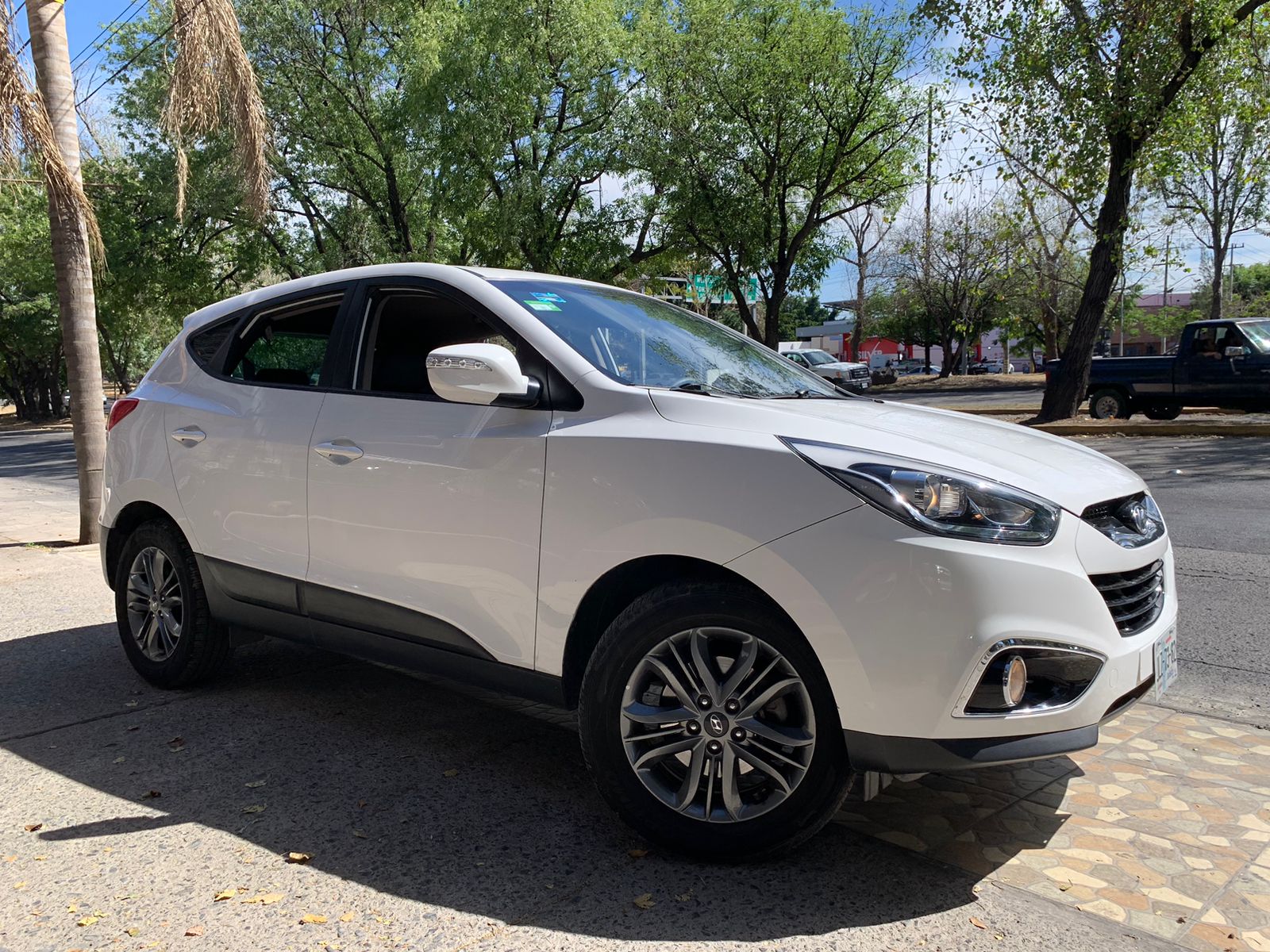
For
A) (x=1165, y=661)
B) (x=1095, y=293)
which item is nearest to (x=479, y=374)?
(x=1165, y=661)

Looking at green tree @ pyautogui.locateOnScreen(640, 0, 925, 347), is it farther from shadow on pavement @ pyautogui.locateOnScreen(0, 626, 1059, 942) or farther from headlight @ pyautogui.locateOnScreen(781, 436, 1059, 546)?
headlight @ pyautogui.locateOnScreen(781, 436, 1059, 546)

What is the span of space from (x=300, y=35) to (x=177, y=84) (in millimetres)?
14409

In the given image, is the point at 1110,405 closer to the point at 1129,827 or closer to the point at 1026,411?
the point at 1026,411

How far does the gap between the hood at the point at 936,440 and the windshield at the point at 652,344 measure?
11.9 inches

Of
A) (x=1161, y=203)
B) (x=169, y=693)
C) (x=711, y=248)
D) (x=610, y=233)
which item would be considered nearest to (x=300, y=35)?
(x=610, y=233)

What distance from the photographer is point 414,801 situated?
3.46 metres

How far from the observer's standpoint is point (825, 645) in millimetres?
2680

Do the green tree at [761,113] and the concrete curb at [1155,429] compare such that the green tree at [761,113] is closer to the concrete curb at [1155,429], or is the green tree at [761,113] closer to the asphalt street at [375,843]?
the concrete curb at [1155,429]

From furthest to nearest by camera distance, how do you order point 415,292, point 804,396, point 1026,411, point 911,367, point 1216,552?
point 911,367
point 1026,411
point 1216,552
point 415,292
point 804,396

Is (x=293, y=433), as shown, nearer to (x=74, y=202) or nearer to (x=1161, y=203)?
(x=74, y=202)

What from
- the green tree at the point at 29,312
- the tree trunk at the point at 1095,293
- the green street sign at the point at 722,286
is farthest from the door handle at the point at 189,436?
the green street sign at the point at 722,286

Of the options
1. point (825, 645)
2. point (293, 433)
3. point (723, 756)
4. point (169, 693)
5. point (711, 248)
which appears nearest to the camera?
point (825, 645)

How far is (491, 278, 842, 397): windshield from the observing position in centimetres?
Answer: 351

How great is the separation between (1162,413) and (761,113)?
34.1 ft
